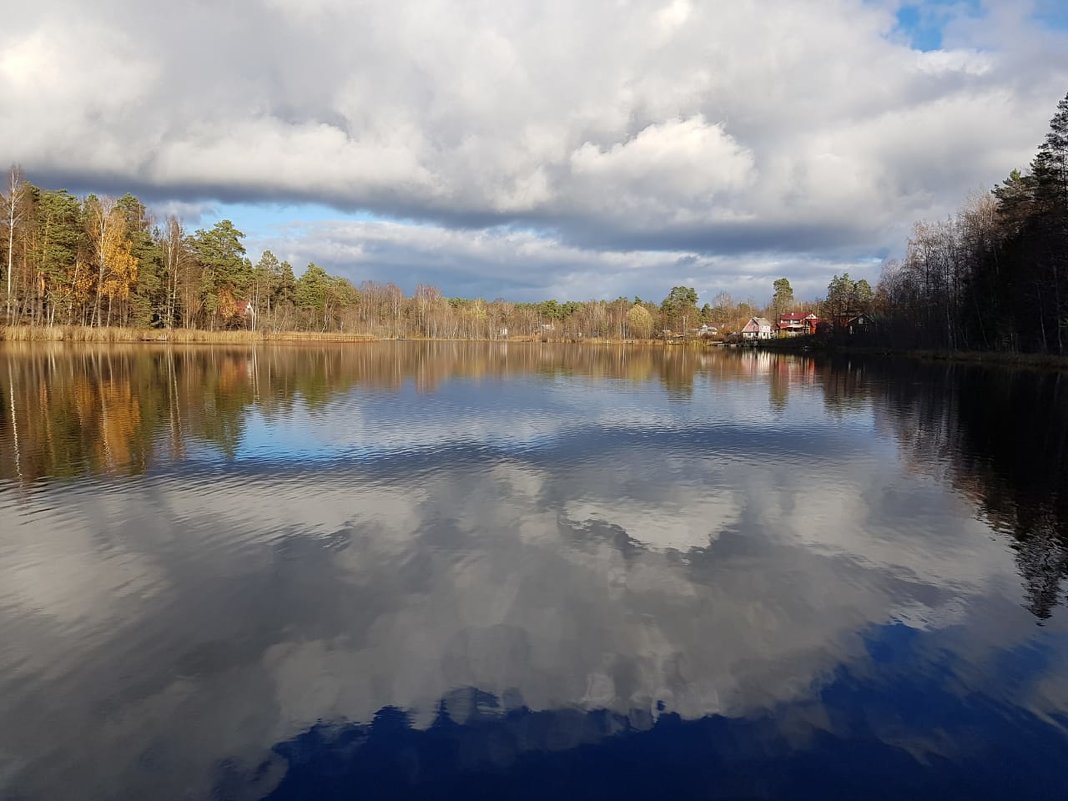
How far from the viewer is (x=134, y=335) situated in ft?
233

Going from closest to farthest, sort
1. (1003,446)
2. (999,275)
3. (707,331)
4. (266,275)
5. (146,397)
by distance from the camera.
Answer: (1003,446) < (146,397) < (999,275) < (266,275) < (707,331)

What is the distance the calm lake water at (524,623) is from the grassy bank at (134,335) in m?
56.4

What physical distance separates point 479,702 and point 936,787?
413 centimetres

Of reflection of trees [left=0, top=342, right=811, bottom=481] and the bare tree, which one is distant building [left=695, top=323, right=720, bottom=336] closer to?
reflection of trees [left=0, top=342, right=811, bottom=481]

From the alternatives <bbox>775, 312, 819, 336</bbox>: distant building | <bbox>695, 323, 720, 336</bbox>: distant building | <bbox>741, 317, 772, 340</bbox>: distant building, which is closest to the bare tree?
<bbox>775, 312, 819, 336</bbox>: distant building

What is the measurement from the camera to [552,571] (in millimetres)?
9398

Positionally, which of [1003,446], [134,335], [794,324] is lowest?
[1003,446]

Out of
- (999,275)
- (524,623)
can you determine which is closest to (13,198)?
(524,623)

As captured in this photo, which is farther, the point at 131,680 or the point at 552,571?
the point at 552,571

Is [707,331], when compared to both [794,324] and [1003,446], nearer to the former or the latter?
[794,324]

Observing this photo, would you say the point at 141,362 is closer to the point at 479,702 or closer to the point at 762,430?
the point at 762,430

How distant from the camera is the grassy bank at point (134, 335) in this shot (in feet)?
200

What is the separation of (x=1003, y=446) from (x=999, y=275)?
5052cm

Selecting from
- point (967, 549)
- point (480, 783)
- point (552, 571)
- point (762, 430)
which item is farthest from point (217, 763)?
point (762, 430)
